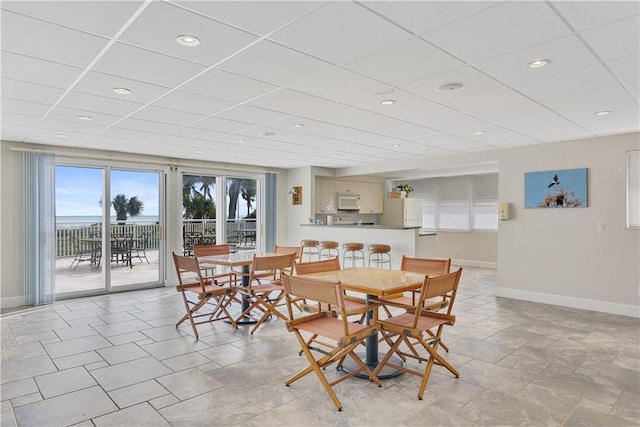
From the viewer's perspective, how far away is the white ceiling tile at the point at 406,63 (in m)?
2.54

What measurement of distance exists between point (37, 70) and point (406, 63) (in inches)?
108

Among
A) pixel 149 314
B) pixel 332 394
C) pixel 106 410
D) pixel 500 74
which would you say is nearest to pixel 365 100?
pixel 500 74

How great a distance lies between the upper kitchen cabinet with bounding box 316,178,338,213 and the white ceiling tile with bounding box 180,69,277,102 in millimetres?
5521

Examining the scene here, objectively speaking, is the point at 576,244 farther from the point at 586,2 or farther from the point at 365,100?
the point at 586,2

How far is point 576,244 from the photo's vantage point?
5.59 m

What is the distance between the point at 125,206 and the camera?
22.7 ft

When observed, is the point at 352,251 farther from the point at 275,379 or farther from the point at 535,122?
the point at 275,379

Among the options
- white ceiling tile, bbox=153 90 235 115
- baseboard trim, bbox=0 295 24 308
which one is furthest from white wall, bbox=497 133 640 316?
baseboard trim, bbox=0 295 24 308

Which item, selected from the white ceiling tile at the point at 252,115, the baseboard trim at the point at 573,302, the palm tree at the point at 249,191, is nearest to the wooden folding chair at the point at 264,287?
the white ceiling tile at the point at 252,115

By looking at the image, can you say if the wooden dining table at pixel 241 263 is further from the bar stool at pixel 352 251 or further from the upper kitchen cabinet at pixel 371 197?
the upper kitchen cabinet at pixel 371 197

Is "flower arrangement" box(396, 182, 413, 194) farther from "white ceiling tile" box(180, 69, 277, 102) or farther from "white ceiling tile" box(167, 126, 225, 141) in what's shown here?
"white ceiling tile" box(180, 69, 277, 102)

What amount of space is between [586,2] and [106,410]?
3812 millimetres

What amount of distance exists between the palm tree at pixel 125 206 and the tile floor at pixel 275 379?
7.61 ft

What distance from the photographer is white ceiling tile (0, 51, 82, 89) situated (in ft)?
8.86
